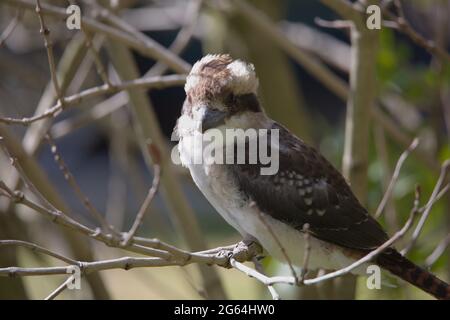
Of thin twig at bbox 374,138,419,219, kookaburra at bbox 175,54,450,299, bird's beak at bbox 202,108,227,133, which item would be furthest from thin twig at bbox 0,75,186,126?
thin twig at bbox 374,138,419,219

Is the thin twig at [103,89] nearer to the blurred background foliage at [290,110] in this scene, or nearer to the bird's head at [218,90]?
the bird's head at [218,90]

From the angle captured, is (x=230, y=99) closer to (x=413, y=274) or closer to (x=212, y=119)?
(x=212, y=119)

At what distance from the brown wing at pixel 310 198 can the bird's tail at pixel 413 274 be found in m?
0.11

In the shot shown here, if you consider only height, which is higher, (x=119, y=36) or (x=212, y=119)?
(x=119, y=36)

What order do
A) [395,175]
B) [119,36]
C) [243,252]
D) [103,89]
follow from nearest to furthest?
[243,252] < [395,175] < [103,89] < [119,36]

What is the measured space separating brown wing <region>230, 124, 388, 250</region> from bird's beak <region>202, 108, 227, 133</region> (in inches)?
8.2

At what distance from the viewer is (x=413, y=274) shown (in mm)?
3385

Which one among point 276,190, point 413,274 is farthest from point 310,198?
point 413,274

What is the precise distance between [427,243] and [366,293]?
0.53 m

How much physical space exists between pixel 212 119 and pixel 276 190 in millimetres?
417

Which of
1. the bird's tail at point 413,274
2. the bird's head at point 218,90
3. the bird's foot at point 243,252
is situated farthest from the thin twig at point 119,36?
the bird's tail at point 413,274

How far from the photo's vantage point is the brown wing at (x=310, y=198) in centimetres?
344

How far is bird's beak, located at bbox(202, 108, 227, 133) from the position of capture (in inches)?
130

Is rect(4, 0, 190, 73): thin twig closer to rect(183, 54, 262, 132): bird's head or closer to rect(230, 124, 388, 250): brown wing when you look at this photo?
rect(183, 54, 262, 132): bird's head
